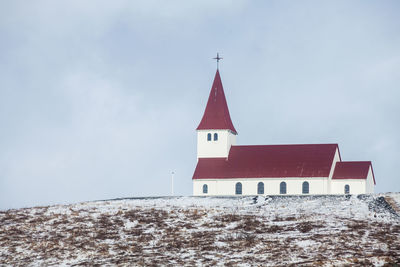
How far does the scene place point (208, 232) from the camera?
29.1 meters

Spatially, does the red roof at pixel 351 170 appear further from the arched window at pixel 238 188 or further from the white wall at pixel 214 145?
the white wall at pixel 214 145

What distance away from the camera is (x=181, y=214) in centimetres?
3266

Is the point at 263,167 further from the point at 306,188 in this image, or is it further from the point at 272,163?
the point at 306,188

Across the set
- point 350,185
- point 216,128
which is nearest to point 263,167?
point 216,128

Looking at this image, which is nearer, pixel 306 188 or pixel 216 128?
pixel 306 188

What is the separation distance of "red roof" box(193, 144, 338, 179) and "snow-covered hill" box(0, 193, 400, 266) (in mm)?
46319

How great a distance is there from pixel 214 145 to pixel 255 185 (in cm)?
814

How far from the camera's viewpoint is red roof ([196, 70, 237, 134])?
88.6 m

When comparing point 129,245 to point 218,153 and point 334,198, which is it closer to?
point 334,198

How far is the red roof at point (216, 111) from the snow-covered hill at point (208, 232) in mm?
51495

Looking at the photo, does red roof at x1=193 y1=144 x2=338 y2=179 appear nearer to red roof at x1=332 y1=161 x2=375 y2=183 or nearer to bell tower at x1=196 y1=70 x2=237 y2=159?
bell tower at x1=196 y1=70 x2=237 y2=159

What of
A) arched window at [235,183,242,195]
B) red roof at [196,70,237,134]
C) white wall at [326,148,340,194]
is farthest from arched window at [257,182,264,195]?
red roof at [196,70,237,134]

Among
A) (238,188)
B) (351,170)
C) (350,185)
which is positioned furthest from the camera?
(238,188)

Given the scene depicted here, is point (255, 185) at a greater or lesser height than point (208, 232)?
greater
